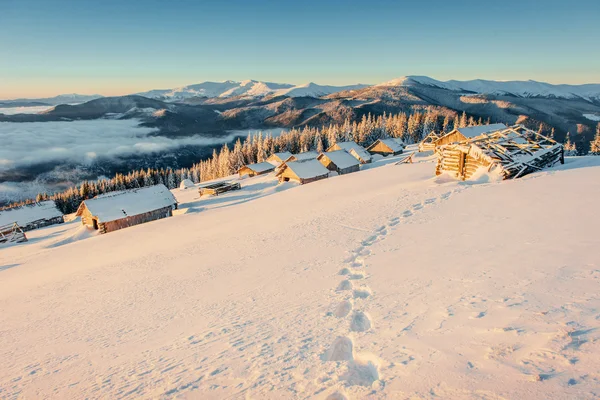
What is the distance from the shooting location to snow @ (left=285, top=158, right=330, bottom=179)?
4656cm

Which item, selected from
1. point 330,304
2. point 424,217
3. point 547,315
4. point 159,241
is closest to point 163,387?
point 330,304

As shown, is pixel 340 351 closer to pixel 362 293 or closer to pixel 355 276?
pixel 362 293

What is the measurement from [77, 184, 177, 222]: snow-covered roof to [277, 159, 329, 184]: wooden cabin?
16.9 m

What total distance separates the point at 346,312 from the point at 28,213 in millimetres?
61516

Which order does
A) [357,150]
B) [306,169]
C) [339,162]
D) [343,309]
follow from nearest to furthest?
1. [343,309]
2. [306,169]
3. [339,162]
4. [357,150]

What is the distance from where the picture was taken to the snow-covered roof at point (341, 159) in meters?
52.8

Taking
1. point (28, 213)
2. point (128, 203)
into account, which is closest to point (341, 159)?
point (128, 203)

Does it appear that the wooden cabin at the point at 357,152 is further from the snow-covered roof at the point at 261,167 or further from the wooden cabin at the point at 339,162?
the snow-covered roof at the point at 261,167

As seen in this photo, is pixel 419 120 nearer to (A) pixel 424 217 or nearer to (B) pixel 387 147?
(B) pixel 387 147

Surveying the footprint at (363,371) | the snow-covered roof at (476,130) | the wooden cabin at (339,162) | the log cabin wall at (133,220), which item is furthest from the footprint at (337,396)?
the snow-covered roof at (476,130)

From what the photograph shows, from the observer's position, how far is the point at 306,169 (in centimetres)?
4806

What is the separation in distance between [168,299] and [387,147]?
67.2 metres

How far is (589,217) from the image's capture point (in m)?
10.4

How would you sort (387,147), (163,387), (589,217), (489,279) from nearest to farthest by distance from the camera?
1. (163,387)
2. (489,279)
3. (589,217)
4. (387,147)
